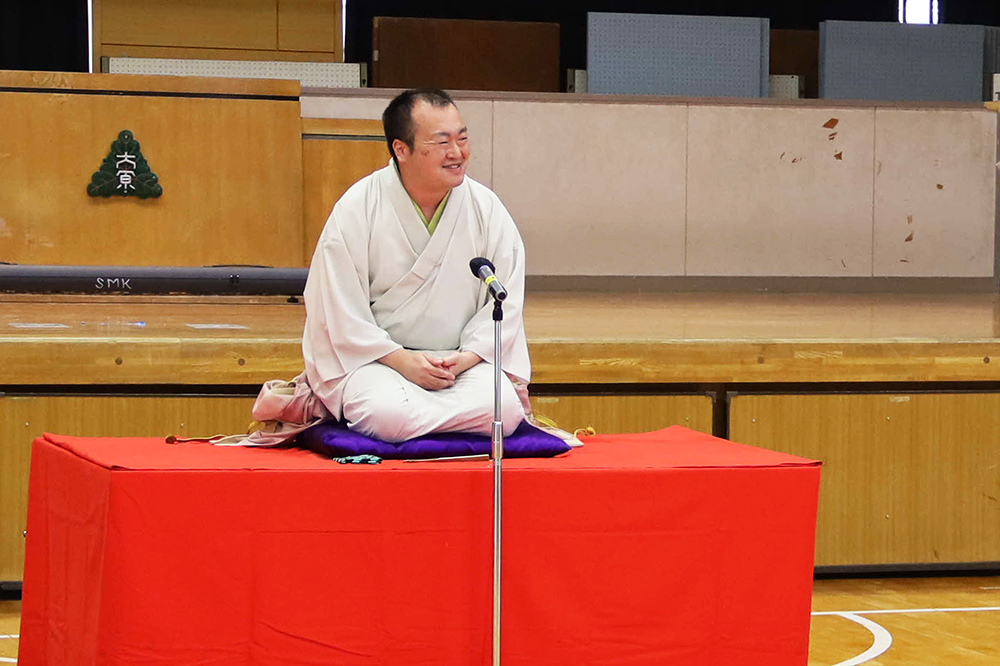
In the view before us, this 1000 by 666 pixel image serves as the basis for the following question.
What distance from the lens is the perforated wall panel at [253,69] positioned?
717cm

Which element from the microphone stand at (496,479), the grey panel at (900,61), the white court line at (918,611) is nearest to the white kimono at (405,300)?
the microphone stand at (496,479)

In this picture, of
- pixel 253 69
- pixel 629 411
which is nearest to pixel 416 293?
pixel 629 411

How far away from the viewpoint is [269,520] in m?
2.11

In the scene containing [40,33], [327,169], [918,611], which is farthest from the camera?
[40,33]

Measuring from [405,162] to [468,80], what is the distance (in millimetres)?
6290

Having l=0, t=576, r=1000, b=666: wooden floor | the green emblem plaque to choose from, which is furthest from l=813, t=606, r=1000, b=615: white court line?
the green emblem plaque

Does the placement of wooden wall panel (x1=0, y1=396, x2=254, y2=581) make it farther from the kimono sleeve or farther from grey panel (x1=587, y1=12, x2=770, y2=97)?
grey panel (x1=587, y1=12, x2=770, y2=97)

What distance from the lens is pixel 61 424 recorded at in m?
3.13

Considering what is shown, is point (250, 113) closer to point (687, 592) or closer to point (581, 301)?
point (581, 301)

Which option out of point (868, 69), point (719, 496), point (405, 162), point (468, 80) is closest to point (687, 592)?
point (719, 496)

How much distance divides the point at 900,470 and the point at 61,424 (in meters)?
2.18

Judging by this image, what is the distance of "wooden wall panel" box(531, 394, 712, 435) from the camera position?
130 inches

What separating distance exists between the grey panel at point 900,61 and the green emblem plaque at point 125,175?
424 cm

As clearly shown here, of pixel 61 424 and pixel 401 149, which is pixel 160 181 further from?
pixel 401 149
